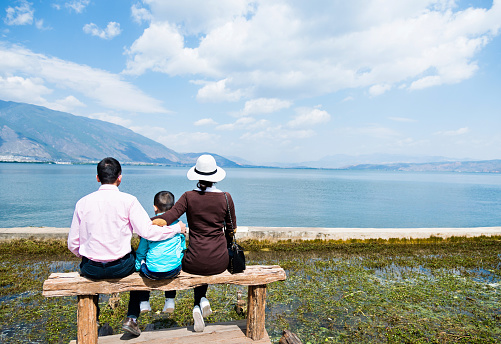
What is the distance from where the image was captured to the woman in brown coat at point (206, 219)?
3.99 meters

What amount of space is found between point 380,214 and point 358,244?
81.3 feet

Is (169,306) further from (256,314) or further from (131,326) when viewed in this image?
(256,314)

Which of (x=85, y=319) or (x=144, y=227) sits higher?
(x=144, y=227)

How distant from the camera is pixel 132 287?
3906 mm

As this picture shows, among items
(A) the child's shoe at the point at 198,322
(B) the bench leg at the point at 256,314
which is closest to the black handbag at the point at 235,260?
(B) the bench leg at the point at 256,314

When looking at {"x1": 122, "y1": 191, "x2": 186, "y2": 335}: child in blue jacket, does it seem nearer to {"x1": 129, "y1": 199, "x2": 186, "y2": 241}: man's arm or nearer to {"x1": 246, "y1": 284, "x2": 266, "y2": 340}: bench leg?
{"x1": 129, "y1": 199, "x2": 186, "y2": 241}: man's arm

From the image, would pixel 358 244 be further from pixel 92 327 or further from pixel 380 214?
pixel 380 214

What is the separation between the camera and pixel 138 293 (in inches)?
169

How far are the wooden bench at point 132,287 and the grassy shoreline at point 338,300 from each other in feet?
6.24

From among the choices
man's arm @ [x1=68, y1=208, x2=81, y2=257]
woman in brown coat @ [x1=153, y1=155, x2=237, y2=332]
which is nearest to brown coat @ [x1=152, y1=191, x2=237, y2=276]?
woman in brown coat @ [x1=153, y1=155, x2=237, y2=332]

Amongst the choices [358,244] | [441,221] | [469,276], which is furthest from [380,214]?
[469,276]

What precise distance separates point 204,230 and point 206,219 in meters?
0.17

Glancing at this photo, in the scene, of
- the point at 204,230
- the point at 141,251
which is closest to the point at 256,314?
the point at 204,230

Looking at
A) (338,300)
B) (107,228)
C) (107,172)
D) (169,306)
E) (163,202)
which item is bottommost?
(338,300)
